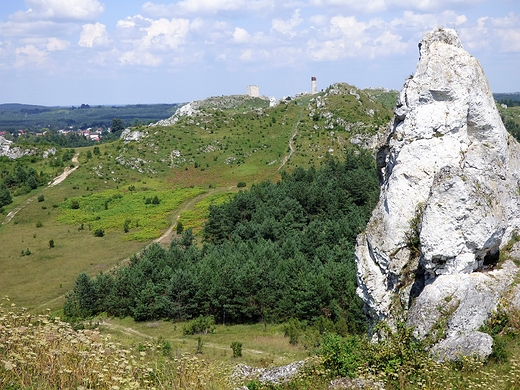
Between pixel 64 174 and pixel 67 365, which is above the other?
pixel 67 365

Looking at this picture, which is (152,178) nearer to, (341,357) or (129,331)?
(129,331)

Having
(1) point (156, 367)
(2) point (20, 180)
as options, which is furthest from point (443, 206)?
(2) point (20, 180)

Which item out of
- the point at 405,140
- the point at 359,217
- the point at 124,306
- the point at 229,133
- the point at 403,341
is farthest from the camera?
the point at 229,133

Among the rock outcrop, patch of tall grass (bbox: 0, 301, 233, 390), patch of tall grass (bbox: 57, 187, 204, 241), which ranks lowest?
patch of tall grass (bbox: 57, 187, 204, 241)

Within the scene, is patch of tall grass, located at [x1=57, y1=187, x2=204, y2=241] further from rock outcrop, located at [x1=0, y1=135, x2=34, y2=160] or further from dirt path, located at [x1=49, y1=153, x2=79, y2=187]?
rock outcrop, located at [x1=0, y1=135, x2=34, y2=160]

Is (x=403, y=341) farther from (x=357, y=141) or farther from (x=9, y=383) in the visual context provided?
(x=357, y=141)

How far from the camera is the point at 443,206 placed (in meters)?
15.0

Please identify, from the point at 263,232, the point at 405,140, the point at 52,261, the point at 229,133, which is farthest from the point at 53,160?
the point at 405,140

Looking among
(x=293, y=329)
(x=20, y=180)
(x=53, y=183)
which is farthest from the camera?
(x=53, y=183)

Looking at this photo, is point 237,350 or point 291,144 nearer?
point 237,350

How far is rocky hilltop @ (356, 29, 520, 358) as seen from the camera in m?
14.6

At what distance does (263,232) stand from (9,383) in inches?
1849

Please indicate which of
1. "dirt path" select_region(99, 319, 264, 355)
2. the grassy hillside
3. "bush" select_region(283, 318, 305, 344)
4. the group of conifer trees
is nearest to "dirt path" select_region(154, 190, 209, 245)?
the grassy hillside

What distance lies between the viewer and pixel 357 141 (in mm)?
101938
